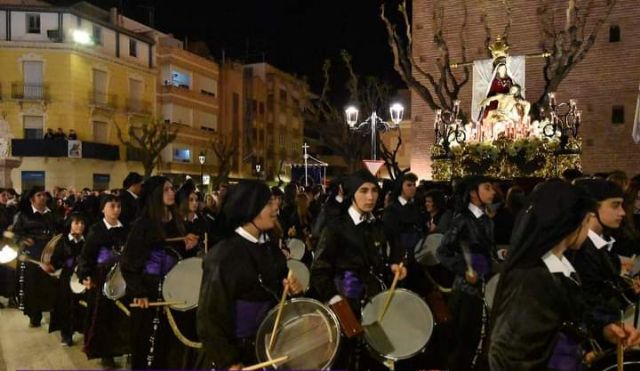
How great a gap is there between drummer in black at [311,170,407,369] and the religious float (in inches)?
463

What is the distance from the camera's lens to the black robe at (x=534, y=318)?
3057 mm

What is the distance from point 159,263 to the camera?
238 inches

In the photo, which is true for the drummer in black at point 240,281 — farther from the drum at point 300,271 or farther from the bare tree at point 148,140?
the bare tree at point 148,140

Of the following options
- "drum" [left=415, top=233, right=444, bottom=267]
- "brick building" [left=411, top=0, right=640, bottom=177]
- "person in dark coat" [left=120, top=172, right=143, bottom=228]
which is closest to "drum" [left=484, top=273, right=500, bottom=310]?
"drum" [left=415, top=233, right=444, bottom=267]

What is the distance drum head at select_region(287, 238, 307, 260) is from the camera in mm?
9430

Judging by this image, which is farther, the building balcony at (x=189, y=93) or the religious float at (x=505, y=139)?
the building balcony at (x=189, y=93)

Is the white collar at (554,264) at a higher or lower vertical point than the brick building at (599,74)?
lower

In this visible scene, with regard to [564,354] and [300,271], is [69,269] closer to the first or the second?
[300,271]

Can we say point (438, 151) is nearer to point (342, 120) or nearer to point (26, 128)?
point (342, 120)

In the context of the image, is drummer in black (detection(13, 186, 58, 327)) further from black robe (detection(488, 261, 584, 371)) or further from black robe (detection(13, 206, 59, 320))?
black robe (detection(488, 261, 584, 371))

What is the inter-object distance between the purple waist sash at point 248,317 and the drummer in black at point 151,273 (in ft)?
7.49

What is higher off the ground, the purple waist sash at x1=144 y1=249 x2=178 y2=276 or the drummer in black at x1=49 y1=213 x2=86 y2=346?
the purple waist sash at x1=144 y1=249 x2=178 y2=276

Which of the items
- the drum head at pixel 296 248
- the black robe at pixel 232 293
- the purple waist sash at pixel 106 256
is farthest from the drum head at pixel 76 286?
the black robe at pixel 232 293

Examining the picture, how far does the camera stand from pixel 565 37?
783 inches
